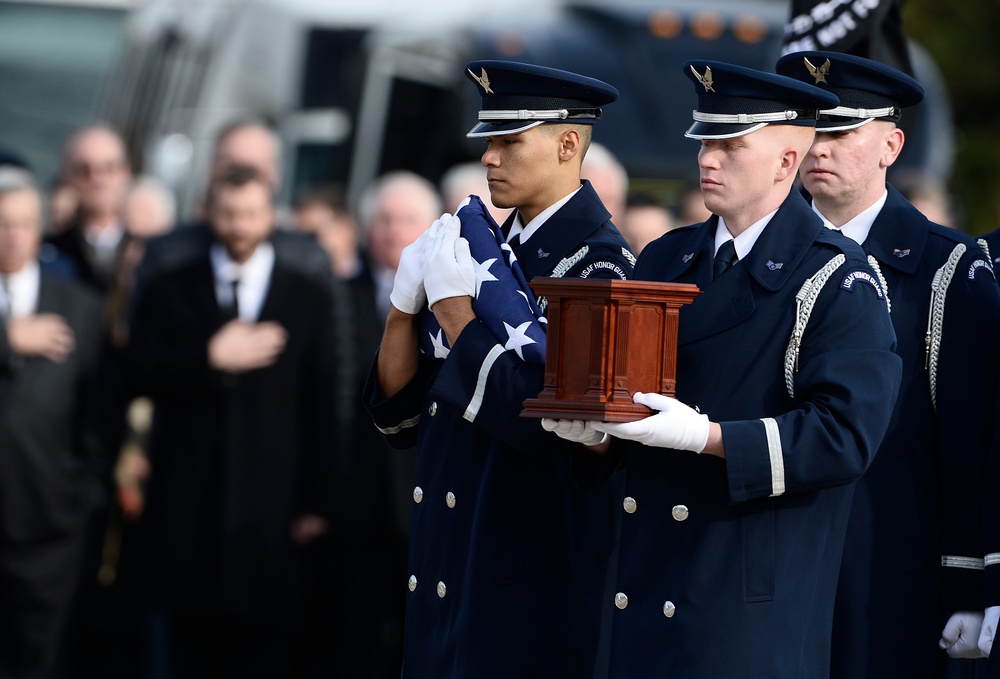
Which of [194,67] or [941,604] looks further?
[194,67]

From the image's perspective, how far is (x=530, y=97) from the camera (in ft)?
14.2

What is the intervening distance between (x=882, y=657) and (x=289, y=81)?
→ 10429mm

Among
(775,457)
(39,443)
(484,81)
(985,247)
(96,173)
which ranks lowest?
(39,443)

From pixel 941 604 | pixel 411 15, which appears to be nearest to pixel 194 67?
pixel 411 15

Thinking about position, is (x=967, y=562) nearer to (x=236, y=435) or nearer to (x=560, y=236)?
(x=560, y=236)

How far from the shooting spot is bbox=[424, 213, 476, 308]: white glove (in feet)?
13.5

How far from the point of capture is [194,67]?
13.9 meters

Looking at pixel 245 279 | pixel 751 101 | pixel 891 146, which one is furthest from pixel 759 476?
pixel 245 279

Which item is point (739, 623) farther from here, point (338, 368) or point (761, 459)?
point (338, 368)

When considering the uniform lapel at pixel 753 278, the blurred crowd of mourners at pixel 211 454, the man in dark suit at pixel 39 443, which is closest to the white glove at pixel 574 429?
the uniform lapel at pixel 753 278

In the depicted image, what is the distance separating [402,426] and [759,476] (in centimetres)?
119

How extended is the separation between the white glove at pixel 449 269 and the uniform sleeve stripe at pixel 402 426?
0.49m

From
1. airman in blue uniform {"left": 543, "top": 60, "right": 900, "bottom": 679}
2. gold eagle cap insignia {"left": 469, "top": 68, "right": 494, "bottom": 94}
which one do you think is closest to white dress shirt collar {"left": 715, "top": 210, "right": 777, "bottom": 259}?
airman in blue uniform {"left": 543, "top": 60, "right": 900, "bottom": 679}

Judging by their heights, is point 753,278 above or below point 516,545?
above
